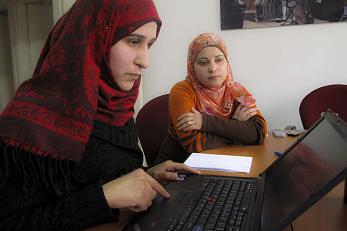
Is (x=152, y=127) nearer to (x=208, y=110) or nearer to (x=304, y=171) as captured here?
(x=208, y=110)

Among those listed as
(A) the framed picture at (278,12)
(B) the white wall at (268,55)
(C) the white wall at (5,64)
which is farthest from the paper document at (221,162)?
(C) the white wall at (5,64)

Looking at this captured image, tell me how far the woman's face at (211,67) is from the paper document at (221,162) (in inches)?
17.7

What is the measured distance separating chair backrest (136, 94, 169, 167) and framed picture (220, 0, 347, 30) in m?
0.88

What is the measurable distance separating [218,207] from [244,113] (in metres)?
0.90

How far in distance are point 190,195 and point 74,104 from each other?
14.1 inches

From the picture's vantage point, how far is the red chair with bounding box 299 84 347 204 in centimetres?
208

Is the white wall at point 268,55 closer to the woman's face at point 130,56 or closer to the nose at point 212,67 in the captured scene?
the nose at point 212,67

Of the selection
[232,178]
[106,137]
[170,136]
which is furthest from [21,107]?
[170,136]

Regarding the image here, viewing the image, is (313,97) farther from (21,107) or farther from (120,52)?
(21,107)

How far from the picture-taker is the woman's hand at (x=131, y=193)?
2.44ft

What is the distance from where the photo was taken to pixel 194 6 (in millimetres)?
2521

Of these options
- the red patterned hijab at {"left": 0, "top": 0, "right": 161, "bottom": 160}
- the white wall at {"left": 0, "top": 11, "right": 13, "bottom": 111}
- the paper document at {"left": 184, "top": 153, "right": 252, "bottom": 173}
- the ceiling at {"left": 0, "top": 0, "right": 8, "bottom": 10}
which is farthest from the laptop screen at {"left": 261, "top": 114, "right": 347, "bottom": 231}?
the white wall at {"left": 0, "top": 11, "right": 13, "bottom": 111}

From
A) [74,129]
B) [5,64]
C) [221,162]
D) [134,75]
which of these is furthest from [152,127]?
[5,64]

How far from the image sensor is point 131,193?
75cm
